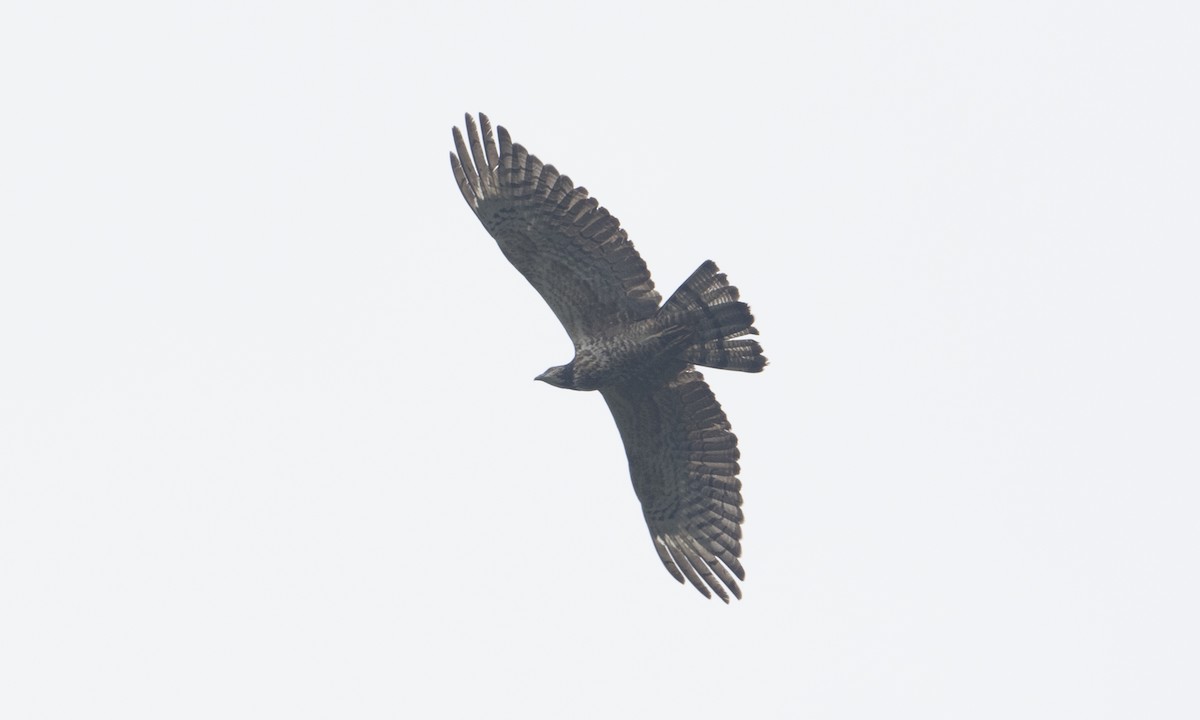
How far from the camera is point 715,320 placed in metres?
14.9

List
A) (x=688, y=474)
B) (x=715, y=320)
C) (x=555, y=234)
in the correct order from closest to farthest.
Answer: (x=715, y=320) → (x=555, y=234) → (x=688, y=474)

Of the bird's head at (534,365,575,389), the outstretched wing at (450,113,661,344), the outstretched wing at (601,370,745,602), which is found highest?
the outstretched wing at (450,113,661,344)

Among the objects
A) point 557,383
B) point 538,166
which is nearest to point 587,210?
point 538,166

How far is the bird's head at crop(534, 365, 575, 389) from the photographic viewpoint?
15.7 meters

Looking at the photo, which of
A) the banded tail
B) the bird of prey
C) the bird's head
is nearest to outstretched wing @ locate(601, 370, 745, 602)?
the bird of prey

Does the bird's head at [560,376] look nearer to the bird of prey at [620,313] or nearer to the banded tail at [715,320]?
the bird of prey at [620,313]

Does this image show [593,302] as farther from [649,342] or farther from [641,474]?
[641,474]

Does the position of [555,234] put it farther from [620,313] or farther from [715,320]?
[715,320]

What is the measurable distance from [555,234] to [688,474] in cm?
270

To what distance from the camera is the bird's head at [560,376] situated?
15672 mm

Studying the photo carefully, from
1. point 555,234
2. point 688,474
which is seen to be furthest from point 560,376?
point 688,474

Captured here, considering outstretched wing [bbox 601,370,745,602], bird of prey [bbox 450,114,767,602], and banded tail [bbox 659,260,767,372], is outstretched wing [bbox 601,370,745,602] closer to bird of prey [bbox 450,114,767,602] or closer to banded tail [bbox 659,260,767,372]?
bird of prey [bbox 450,114,767,602]

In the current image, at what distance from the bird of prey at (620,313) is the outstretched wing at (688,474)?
1 cm

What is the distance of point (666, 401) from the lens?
16.1 metres
